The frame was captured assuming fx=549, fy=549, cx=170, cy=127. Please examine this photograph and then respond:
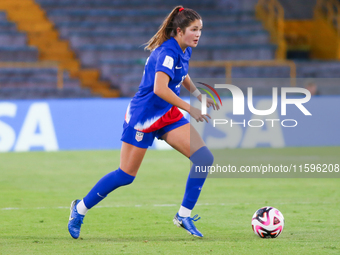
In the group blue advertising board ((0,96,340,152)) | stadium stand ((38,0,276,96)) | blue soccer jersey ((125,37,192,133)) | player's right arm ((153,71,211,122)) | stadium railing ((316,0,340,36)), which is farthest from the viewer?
stadium railing ((316,0,340,36))

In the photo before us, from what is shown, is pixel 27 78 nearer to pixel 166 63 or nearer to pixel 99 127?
pixel 99 127

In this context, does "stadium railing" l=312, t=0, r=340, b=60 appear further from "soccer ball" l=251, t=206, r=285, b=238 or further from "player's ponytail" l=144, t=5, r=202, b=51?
"player's ponytail" l=144, t=5, r=202, b=51

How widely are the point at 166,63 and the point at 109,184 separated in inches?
47.9

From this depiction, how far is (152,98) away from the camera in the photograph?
488cm

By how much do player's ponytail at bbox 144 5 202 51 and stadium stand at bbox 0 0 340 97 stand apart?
1214 centimetres

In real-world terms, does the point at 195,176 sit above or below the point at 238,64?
above

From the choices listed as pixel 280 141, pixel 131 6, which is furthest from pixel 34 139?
pixel 131 6

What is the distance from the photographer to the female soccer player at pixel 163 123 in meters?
4.71

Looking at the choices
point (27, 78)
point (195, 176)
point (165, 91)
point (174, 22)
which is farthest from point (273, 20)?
point (165, 91)

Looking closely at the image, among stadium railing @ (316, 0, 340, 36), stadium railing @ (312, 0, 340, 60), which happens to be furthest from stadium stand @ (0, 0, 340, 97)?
stadium railing @ (316, 0, 340, 36)

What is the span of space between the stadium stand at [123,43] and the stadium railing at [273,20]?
7 centimetres

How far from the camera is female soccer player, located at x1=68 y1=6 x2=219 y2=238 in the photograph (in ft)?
15.4

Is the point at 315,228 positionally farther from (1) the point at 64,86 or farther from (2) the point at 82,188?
(1) the point at 64,86

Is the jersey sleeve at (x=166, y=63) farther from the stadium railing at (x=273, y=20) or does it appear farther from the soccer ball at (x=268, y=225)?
the stadium railing at (x=273, y=20)
